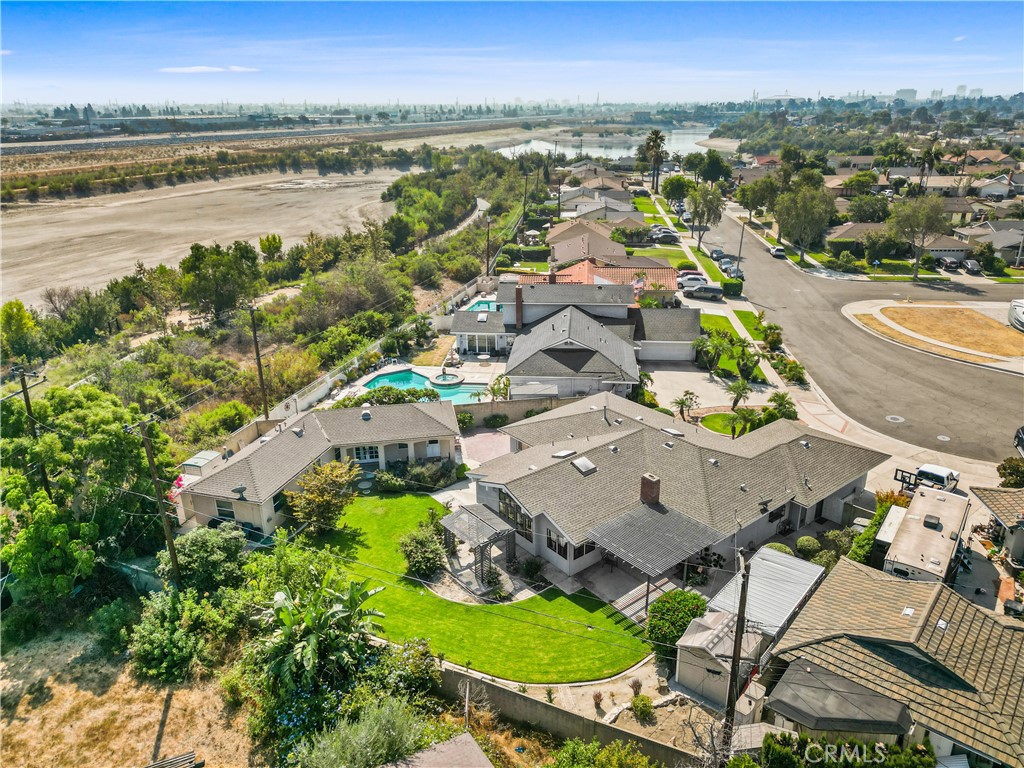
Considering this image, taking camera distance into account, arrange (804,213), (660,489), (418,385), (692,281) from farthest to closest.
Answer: (804,213), (692,281), (418,385), (660,489)

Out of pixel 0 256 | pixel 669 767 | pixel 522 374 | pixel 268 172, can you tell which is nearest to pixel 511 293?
pixel 522 374

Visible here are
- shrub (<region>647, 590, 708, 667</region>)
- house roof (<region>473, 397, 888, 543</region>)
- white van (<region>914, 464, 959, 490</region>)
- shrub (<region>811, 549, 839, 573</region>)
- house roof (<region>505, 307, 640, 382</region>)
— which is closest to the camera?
shrub (<region>647, 590, 708, 667</region>)

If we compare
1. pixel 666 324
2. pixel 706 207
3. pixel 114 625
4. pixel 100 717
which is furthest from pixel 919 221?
pixel 100 717

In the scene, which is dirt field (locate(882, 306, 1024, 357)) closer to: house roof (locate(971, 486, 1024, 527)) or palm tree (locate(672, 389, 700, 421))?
palm tree (locate(672, 389, 700, 421))

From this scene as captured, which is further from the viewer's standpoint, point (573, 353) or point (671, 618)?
point (573, 353)

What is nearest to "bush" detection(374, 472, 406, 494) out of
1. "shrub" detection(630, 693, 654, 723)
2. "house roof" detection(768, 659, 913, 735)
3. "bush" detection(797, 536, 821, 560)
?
"shrub" detection(630, 693, 654, 723)

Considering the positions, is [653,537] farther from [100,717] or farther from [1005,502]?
[100,717]

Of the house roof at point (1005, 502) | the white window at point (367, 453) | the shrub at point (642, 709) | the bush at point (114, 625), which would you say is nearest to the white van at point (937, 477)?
the house roof at point (1005, 502)
